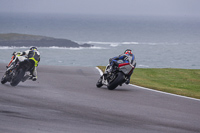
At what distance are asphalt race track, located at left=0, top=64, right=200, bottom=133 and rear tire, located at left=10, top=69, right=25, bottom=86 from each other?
0.21 metres

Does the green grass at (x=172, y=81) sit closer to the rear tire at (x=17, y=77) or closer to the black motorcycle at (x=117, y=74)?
the black motorcycle at (x=117, y=74)

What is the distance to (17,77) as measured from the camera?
46.7 feet

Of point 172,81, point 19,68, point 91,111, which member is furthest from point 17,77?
point 172,81

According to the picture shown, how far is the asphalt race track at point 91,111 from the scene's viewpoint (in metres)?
9.11

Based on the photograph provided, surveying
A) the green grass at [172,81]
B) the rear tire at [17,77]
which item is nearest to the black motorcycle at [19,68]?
the rear tire at [17,77]

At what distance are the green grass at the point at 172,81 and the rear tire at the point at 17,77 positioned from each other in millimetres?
5482

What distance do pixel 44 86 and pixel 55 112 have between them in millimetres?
5018

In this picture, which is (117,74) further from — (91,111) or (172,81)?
(172,81)

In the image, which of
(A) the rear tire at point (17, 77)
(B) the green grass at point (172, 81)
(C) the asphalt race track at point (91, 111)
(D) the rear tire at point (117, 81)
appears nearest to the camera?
(C) the asphalt race track at point (91, 111)

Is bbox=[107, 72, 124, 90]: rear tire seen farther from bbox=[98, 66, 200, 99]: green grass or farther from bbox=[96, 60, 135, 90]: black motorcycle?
bbox=[98, 66, 200, 99]: green grass

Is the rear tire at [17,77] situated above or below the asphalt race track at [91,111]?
above

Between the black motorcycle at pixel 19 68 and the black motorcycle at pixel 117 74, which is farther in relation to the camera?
the black motorcycle at pixel 117 74

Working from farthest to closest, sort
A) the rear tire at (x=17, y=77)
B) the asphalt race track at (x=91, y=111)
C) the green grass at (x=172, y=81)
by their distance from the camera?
the green grass at (x=172, y=81) → the rear tire at (x=17, y=77) → the asphalt race track at (x=91, y=111)

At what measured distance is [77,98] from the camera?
12.6 metres
